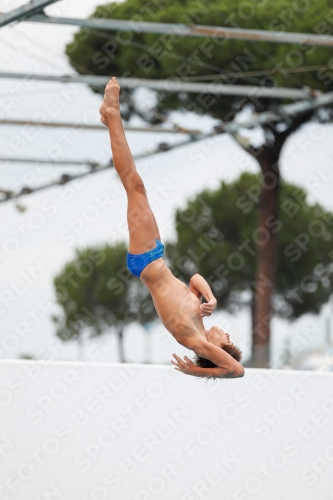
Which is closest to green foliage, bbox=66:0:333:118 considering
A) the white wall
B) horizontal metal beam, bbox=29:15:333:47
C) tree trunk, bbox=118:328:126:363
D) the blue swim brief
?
Answer: tree trunk, bbox=118:328:126:363

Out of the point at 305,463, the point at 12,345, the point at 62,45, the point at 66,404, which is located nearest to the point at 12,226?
the point at 12,345

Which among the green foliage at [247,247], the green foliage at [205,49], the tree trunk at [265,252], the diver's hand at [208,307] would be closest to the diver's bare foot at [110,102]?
the diver's hand at [208,307]

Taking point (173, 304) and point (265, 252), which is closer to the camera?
point (173, 304)

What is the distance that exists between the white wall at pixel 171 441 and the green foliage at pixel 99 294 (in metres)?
7.48

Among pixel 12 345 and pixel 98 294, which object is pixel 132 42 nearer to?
pixel 98 294

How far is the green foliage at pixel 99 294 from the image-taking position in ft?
48.2

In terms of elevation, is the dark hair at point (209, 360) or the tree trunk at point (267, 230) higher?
the dark hair at point (209, 360)

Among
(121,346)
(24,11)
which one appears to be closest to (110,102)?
(24,11)

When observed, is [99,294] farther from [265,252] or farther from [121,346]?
[265,252]

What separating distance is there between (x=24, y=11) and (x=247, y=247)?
809 cm

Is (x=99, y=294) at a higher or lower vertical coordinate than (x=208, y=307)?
lower

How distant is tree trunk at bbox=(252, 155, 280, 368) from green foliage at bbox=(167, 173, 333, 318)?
218 mm

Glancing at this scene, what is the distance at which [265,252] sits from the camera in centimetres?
1405

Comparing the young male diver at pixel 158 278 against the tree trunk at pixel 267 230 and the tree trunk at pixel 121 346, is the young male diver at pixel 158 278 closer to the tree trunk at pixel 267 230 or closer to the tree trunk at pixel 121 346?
the tree trunk at pixel 121 346
